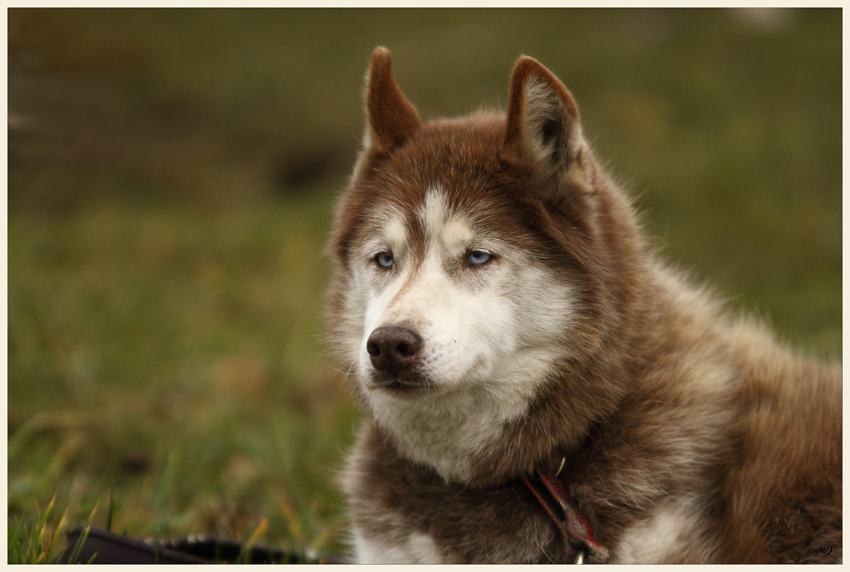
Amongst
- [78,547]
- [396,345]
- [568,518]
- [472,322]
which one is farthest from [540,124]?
[78,547]

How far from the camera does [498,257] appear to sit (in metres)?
Answer: 2.85

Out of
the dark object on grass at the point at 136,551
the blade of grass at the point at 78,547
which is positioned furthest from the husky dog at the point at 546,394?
the blade of grass at the point at 78,547

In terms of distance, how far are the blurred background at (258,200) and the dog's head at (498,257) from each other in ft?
2.26

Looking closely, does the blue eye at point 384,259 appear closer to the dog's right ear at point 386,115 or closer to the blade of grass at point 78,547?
the dog's right ear at point 386,115

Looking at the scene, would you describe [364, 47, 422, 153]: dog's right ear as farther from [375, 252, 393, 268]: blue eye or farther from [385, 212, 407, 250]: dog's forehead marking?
[375, 252, 393, 268]: blue eye

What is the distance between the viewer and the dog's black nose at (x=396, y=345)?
2.54 meters

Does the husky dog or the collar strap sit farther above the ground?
the husky dog

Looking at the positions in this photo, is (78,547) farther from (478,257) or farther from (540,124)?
(540,124)

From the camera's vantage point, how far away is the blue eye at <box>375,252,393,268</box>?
9.91 feet

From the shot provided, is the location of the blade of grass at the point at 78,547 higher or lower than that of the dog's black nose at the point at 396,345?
lower

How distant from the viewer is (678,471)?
9.23 feet

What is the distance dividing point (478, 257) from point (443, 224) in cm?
19

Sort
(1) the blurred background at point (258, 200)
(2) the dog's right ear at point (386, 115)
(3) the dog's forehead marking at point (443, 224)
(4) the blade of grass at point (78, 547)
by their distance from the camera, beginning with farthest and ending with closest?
(1) the blurred background at point (258, 200)
(2) the dog's right ear at point (386, 115)
(4) the blade of grass at point (78, 547)
(3) the dog's forehead marking at point (443, 224)

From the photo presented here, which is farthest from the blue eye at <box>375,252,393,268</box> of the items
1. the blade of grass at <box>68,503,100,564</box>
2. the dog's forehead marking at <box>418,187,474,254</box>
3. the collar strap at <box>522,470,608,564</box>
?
the blade of grass at <box>68,503,100,564</box>
